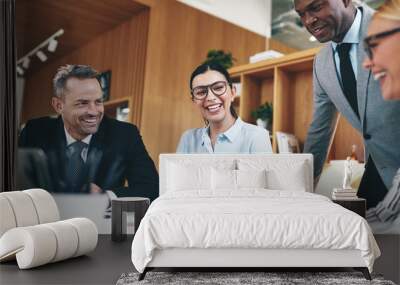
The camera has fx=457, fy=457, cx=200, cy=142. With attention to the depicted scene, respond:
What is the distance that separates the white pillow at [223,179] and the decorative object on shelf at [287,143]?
0.86 m

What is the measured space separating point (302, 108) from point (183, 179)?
1.63 m

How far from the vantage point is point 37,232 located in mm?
3412

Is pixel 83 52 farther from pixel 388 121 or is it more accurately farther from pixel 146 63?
pixel 388 121

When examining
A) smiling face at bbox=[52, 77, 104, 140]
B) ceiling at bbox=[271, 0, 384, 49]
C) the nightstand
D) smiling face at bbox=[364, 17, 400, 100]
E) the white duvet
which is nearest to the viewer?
the white duvet

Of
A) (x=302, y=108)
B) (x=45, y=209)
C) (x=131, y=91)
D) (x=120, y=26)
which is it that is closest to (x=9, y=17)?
(x=120, y=26)

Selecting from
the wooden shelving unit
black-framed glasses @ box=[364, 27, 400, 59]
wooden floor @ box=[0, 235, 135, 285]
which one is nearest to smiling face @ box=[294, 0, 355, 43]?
black-framed glasses @ box=[364, 27, 400, 59]

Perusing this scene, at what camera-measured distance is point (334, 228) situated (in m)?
3.10

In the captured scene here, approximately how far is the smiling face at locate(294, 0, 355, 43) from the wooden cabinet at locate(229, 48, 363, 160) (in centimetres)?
22

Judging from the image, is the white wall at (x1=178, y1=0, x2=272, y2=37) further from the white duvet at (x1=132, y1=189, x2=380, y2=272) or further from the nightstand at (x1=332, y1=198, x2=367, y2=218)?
the white duvet at (x1=132, y1=189, x2=380, y2=272)

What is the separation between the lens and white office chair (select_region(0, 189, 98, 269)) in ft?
11.2

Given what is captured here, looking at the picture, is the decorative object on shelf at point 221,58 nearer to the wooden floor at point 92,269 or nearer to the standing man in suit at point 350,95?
the standing man in suit at point 350,95

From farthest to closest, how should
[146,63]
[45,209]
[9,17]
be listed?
1. [146,63]
2. [9,17]
3. [45,209]

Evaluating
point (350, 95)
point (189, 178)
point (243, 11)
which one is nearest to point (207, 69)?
point (243, 11)

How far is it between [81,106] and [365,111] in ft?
10.6
